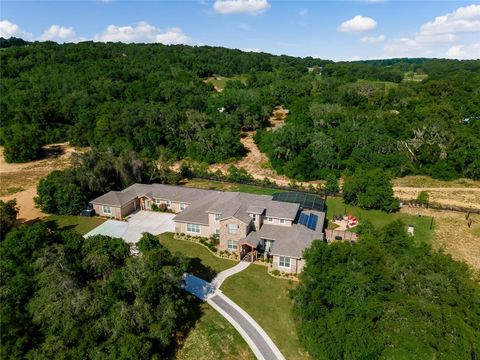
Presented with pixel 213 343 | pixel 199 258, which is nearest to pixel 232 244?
pixel 199 258

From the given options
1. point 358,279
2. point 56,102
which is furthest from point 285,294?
point 56,102

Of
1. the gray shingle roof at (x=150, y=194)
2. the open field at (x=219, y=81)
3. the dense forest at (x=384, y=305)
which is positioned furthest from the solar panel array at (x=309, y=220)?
the open field at (x=219, y=81)

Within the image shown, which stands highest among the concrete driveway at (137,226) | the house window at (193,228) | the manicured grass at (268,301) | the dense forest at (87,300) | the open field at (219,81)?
the open field at (219,81)

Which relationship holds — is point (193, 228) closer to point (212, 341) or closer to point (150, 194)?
point (150, 194)

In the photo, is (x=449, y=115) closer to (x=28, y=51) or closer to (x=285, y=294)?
(x=285, y=294)

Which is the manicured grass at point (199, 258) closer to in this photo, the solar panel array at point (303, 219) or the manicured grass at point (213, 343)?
the manicured grass at point (213, 343)
